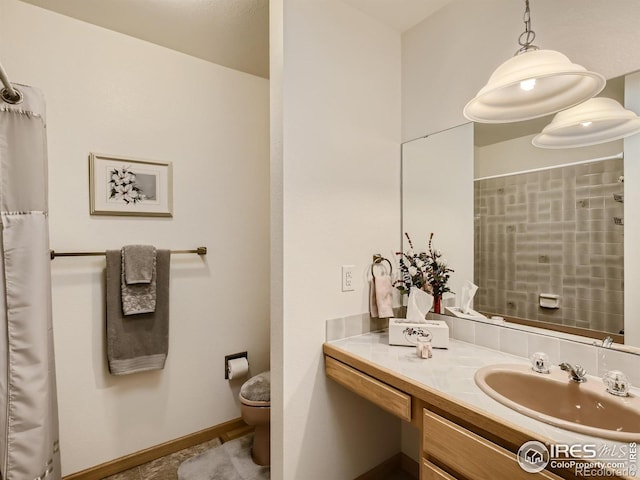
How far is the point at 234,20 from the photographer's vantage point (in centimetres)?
181

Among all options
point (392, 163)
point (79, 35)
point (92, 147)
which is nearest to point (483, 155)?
point (392, 163)

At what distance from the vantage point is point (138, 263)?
1863mm

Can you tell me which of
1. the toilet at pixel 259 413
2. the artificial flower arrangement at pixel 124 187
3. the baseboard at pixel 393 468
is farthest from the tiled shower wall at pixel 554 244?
the artificial flower arrangement at pixel 124 187

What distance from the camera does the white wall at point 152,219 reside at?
1.74m

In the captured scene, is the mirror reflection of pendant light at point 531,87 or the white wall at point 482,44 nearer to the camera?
the mirror reflection of pendant light at point 531,87

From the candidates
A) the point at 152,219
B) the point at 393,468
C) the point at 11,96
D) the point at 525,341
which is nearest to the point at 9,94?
the point at 11,96

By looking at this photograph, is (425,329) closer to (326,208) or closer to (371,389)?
(371,389)

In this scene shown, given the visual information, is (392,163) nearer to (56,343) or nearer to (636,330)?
(636,330)

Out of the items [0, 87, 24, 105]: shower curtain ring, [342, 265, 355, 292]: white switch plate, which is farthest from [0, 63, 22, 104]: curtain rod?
[342, 265, 355, 292]: white switch plate

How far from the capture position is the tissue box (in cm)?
148

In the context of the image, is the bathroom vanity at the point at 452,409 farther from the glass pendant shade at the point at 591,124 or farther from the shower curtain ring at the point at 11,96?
the shower curtain ring at the point at 11,96

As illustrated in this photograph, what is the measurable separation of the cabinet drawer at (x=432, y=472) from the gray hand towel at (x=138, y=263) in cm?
165

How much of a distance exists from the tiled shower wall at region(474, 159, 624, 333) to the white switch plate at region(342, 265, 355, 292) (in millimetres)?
616

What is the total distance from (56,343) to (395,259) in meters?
1.91
